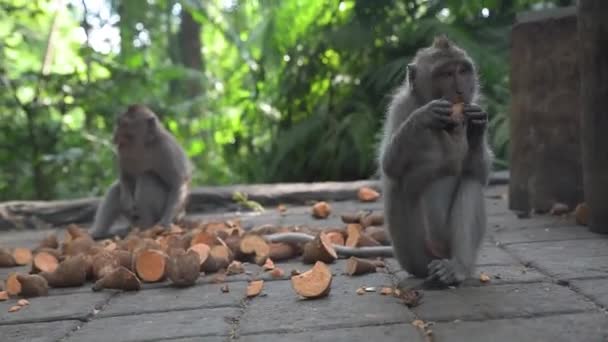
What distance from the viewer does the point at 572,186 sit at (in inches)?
239

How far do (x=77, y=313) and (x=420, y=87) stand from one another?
186cm

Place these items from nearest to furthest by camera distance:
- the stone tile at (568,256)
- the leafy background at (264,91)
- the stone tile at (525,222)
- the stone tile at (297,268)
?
the stone tile at (568,256), the stone tile at (297,268), the stone tile at (525,222), the leafy background at (264,91)

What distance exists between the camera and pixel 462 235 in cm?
368

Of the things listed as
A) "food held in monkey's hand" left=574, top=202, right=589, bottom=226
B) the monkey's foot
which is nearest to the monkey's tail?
the monkey's foot

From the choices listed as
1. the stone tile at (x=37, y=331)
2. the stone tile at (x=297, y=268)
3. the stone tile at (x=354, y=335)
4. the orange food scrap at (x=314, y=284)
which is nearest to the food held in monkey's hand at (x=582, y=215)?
the stone tile at (x=297, y=268)

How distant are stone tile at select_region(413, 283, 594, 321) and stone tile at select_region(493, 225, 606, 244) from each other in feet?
4.73

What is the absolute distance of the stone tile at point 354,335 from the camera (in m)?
2.84

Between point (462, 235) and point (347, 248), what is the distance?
1.24 metres

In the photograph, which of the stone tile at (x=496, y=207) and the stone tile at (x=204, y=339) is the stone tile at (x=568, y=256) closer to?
the stone tile at (x=496, y=207)

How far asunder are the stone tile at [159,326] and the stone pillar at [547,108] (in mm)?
3439

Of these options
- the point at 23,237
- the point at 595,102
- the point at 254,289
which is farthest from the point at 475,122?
the point at 23,237

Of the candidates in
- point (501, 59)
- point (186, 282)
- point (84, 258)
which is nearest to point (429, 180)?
point (186, 282)

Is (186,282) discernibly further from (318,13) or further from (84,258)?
(318,13)

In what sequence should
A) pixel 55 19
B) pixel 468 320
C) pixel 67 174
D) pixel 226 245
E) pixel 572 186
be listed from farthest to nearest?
pixel 55 19
pixel 67 174
pixel 572 186
pixel 226 245
pixel 468 320
